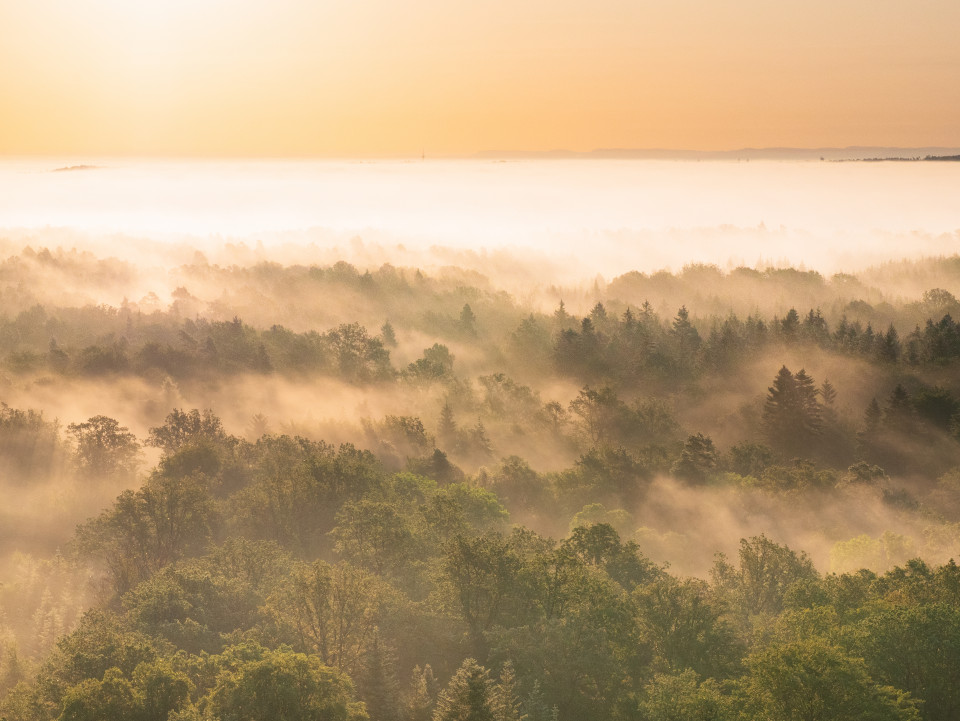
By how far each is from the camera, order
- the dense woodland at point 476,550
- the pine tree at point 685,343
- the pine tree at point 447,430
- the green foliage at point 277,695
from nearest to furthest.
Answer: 1. the green foliage at point 277,695
2. the dense woodland at point 476,550
3. the pine tree at point 447,430
4. the pine tree at point 685,343

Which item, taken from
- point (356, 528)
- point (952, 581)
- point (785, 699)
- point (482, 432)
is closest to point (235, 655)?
point (356, 528)

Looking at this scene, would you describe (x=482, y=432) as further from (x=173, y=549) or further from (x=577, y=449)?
(x=173, y=549)

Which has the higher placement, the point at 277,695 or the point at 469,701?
the point at 277,695

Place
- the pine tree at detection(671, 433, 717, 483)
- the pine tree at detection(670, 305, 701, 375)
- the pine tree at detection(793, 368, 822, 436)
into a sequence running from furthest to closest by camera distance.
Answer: the pine tree at detection(670, 305, 701, 375) < the pine tree at detection(793, 368, 822, 436) < the pine tree at detection(671, 433, 717, 483)

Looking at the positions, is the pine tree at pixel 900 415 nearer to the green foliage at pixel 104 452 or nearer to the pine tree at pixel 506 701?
the pine tree at pixel 506 701

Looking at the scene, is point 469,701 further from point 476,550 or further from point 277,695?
point 476,550

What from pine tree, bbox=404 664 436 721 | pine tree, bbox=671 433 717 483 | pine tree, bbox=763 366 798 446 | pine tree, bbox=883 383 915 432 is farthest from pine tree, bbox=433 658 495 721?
pine tree, bbox=883 383 915 432

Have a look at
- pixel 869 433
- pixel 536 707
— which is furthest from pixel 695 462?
pixel 536 707

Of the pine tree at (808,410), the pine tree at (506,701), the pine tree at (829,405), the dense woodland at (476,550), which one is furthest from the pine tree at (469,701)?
the pine tree at (829,405)

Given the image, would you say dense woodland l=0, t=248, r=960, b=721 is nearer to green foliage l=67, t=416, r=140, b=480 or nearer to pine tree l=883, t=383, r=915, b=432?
green foliage l=67, t=416, r=140, b=480
